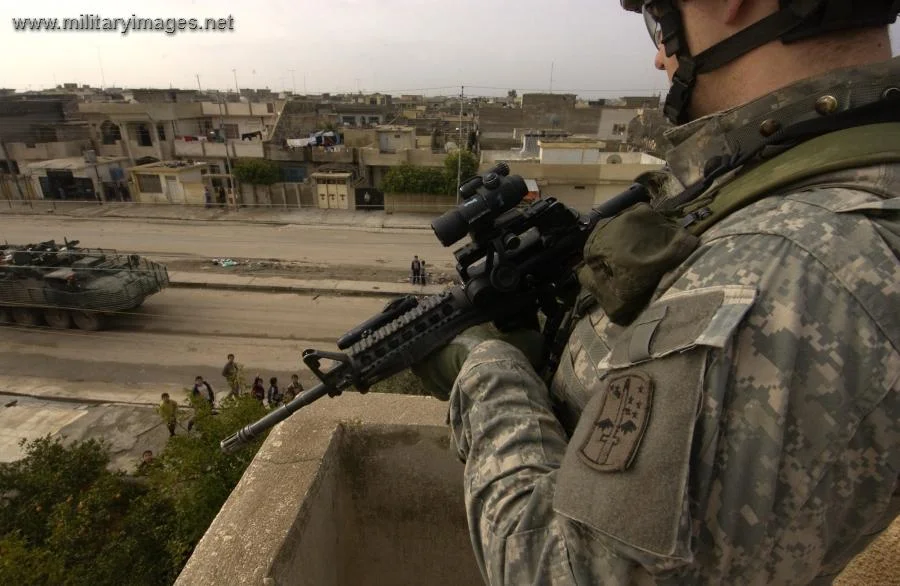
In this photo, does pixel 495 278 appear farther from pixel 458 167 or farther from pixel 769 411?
pixel 458 167

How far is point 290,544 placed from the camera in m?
2.25

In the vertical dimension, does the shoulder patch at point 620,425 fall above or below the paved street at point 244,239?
above

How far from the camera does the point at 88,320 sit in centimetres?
1363

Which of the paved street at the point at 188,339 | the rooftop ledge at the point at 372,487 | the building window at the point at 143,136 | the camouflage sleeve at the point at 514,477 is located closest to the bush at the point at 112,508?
the rooftop ledge at the point at 372,487

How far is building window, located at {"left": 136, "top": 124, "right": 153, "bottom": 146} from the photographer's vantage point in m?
30.5

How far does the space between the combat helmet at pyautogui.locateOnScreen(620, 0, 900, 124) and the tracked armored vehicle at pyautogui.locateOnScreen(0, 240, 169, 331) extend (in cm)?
1515

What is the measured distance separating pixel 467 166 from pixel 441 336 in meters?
23.4

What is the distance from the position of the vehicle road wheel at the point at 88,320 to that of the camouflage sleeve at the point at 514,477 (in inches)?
606

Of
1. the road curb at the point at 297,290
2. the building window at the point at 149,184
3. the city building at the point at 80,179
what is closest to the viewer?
the road curb at the point at 297,290

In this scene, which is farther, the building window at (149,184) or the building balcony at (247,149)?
the building balcony at (247,149)

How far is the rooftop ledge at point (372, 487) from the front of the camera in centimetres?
261

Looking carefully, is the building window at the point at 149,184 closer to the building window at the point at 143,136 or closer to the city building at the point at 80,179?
the city building at the point at 80,179

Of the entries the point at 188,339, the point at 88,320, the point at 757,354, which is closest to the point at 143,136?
the point at 88,320

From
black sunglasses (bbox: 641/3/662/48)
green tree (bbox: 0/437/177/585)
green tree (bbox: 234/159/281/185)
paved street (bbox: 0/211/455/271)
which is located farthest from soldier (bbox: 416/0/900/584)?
green tree (bbox: 234/159/281/185)
